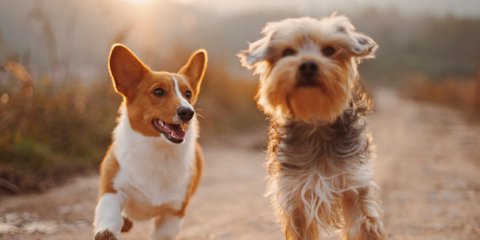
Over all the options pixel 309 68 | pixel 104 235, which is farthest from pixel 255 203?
pixel 309 68

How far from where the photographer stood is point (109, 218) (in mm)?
4746

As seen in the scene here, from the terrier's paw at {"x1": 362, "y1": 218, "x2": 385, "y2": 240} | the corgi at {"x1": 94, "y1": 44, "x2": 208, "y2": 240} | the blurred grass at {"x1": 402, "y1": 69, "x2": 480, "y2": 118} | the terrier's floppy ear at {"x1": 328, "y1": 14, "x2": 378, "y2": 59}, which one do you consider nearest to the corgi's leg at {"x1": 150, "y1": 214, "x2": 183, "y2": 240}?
the corgi at {"x1": 94, "y1": 44, "x2": 208, "y2": 240}

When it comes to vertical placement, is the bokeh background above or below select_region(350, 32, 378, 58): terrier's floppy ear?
above

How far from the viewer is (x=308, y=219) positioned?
4594 mm

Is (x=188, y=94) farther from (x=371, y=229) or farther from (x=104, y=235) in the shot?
(x=371, y=229)

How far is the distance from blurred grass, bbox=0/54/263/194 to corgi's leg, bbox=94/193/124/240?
2561 mm

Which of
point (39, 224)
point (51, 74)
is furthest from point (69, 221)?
point (51, 74)

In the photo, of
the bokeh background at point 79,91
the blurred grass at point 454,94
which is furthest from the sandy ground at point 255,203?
the blurred grass at point 454,94

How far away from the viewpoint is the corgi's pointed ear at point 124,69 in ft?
17.8

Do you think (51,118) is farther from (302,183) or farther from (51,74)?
(302,183)

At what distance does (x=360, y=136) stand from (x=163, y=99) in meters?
1.76

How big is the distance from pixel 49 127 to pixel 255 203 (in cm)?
407

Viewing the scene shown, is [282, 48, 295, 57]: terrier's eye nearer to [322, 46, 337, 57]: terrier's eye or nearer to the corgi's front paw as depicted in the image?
[322, 46, 337, 57]: terrier's eye

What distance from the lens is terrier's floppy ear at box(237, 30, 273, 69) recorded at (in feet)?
14.6
